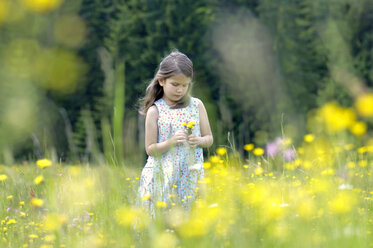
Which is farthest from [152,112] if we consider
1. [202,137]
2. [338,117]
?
[338,117]

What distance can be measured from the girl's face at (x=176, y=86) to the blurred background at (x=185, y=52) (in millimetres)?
10204

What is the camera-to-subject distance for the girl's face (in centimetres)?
351

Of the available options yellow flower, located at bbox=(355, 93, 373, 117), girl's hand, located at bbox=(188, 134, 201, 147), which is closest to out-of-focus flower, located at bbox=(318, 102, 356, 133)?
yellow flower, located at bbox=(355, 93, 373, 117)

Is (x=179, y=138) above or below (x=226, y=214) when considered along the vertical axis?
above

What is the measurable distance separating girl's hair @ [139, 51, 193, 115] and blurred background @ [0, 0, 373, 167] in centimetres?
994

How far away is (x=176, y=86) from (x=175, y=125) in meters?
0.30

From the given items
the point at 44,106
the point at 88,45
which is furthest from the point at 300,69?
the point at 44,106

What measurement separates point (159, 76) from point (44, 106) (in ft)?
38.4

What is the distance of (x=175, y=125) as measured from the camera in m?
3.67

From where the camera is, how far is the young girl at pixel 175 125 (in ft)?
11.4

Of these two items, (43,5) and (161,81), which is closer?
(161,81)


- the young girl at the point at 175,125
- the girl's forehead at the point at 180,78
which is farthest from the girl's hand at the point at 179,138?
the girl's forehead at the point at 180,78

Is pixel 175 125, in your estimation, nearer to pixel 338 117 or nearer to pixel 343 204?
pixel 338 117

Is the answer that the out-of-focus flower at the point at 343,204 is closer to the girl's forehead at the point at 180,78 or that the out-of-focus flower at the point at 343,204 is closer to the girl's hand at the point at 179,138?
the girl's hand at the point at 179,138
